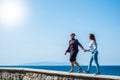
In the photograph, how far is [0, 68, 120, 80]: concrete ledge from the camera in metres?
12.1

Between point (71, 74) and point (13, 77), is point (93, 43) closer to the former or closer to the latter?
point (71, 74)

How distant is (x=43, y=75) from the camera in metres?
14.8

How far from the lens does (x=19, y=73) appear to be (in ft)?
54.5

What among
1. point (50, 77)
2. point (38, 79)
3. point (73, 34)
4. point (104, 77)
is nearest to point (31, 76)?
point (38, 79)

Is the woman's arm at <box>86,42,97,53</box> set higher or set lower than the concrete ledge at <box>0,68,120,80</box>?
higher

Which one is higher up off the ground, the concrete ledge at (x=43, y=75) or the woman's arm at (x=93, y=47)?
the woman's arm at (x=93, y=47)

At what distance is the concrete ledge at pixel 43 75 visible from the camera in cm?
1207

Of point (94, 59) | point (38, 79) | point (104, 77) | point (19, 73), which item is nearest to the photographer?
point (104, 77)

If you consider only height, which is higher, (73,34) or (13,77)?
(73,34)

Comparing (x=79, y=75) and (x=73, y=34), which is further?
(x=73, y=34)

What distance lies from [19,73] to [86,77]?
17.4 ft

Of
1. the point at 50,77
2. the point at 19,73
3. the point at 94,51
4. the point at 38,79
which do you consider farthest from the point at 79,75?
the point at 19,73

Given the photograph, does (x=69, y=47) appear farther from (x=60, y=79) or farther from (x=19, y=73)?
(x=19, y=73)

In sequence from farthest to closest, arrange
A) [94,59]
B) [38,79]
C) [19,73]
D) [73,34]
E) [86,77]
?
[19,73]
[38,79]
[73,34]
[94,59]
[86,77]
